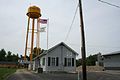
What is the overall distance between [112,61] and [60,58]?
657 inches

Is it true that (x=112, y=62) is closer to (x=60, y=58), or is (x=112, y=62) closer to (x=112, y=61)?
(x=112, y=61)

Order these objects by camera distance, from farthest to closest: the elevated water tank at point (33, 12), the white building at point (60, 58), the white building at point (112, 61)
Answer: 1. the elevated water tank at point (33, 12)
2. the white building at point (112, 61)
3. the white building at point (60, 58)

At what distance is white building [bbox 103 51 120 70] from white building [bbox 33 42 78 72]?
12.0 meters

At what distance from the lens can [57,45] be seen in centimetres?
4400

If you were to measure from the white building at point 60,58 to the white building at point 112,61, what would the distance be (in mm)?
12050

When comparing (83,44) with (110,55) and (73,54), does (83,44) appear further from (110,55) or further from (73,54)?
(110,55)

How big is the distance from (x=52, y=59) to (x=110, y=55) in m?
17.8

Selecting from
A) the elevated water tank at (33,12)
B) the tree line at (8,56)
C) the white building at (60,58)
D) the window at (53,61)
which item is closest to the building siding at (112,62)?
the white building at (60,58)

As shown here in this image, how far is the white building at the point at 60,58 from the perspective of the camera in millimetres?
43188

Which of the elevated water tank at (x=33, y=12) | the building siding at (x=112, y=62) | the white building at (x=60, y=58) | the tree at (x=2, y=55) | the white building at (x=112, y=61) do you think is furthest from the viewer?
the tree at (x=2, y=55)

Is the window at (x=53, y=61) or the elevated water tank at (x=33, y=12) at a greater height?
the elevated water tank at (x=33, y=12)

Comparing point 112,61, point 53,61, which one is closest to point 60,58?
point 53,61

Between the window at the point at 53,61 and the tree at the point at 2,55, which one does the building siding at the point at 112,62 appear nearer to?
the window at the point at 53,61

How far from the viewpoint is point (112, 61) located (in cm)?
5538
